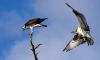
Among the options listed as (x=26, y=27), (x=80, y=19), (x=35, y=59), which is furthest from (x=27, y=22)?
(x=80, y=19)

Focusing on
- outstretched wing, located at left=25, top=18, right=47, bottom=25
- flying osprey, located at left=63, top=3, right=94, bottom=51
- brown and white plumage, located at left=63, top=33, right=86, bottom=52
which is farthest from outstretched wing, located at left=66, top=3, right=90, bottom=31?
outstretched wing, located at left=25, top=18, right=47, bottom=25

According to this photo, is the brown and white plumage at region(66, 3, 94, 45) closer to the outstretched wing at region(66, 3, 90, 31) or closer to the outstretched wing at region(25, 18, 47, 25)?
the outstretched wing at region(66, 3, 90, 31)

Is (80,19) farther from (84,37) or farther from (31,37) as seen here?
(31,37)

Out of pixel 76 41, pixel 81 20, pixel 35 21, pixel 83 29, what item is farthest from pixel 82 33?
pixel 35 21

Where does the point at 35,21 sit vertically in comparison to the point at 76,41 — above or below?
below

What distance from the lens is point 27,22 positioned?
5.06m

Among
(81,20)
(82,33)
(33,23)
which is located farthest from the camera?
(82,33)

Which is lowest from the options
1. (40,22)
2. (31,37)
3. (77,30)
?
(31,37)

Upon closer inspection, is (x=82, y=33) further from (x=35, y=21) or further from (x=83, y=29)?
(x=35, y=21)

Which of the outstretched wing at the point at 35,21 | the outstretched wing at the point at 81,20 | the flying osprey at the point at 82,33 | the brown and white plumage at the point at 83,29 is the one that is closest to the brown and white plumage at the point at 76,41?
the flying osprey at the point at 82,33

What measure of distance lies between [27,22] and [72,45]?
1469 millimetres

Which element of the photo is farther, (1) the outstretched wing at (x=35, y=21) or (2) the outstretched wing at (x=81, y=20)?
(2) the outstretched wing at (x=81, y=20)

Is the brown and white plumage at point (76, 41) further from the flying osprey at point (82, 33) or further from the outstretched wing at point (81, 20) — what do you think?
the outstretched wing at point (81, 20)

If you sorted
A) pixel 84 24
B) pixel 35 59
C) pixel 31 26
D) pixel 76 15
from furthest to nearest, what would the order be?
pixel 84 24
pixel 76 15
pixel 31 26
pixel 35 59
